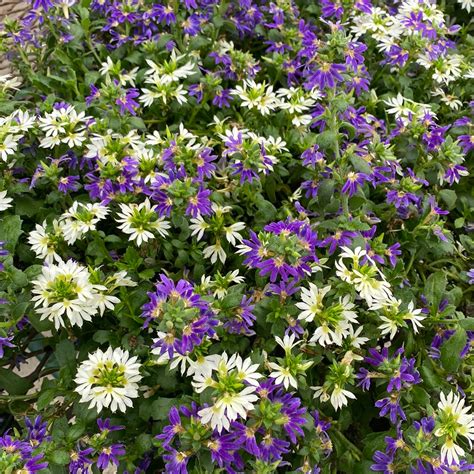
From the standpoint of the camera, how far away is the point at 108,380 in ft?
2.83

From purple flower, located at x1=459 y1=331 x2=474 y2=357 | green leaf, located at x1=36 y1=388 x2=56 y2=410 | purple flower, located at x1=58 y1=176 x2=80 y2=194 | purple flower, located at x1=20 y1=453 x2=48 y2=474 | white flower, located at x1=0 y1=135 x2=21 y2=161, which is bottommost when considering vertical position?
green leaf, located at x1=36 y1=388 x2=56 y2=410

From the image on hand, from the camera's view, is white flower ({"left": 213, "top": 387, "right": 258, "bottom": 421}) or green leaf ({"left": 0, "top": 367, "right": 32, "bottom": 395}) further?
green leaf ({"left": 0, "top": 367, "right": 32, "bottom": 395})

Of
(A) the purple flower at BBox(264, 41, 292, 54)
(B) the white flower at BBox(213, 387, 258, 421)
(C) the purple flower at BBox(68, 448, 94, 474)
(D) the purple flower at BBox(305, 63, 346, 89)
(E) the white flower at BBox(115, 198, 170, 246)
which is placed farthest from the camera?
(A) the purple flower at BBox(264, 41, 292, 54)

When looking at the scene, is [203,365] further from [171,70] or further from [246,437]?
[171,70]

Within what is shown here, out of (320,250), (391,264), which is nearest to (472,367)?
(391,264)

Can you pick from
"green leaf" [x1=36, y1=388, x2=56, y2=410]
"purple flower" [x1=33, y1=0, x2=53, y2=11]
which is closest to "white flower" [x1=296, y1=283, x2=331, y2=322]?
"green leaf" [x1=36, y1=388, x2=56, y2=410]

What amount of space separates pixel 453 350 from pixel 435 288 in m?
0.13

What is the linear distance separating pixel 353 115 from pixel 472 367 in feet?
1.74

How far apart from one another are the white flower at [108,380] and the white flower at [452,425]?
1.48 ft

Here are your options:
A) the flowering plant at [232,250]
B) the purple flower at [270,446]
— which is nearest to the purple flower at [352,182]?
the flowering plant at [232,250]

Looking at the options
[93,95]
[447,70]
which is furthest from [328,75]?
[93,95]

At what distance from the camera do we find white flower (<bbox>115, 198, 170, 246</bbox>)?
0.99m

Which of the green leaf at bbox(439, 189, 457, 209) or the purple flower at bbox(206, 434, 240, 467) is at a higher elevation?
the green leaf at bbox(439, 189, 457, 209)

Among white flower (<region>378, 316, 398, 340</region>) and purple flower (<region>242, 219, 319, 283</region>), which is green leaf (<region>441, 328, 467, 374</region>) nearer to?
white flower (<region>378, 316, 398, 340</region>)
